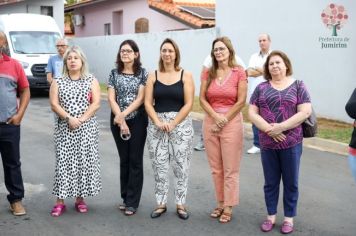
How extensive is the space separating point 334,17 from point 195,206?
282 inches

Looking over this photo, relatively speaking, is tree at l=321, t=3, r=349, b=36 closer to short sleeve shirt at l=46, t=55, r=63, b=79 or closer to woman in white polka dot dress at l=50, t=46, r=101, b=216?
short sleeve shirt at l=46, t=55, r=63, b=79

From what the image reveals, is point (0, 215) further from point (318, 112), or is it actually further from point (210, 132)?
point (318, 112)

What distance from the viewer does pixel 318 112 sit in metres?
12.2

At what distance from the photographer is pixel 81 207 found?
5773 mm

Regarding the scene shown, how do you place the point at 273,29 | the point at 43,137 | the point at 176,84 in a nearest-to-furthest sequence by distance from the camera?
the point at 176,84, the point at 43,137, the point at 273,29

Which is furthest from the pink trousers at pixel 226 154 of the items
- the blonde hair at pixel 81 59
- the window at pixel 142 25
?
the window at pixel 142 25

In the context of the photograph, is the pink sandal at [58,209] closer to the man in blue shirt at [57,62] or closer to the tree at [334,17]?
the man in blue shirt at [57,62]

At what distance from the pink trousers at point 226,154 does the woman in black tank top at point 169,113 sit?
0.76 feet

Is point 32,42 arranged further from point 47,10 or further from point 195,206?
point 195,206

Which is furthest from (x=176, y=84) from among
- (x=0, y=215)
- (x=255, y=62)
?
(x=255, y=62)

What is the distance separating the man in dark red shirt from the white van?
1263 centimetres

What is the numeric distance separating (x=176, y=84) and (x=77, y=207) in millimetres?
1745

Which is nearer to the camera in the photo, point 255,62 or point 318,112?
point 255,62

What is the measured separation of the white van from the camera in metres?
17.9
